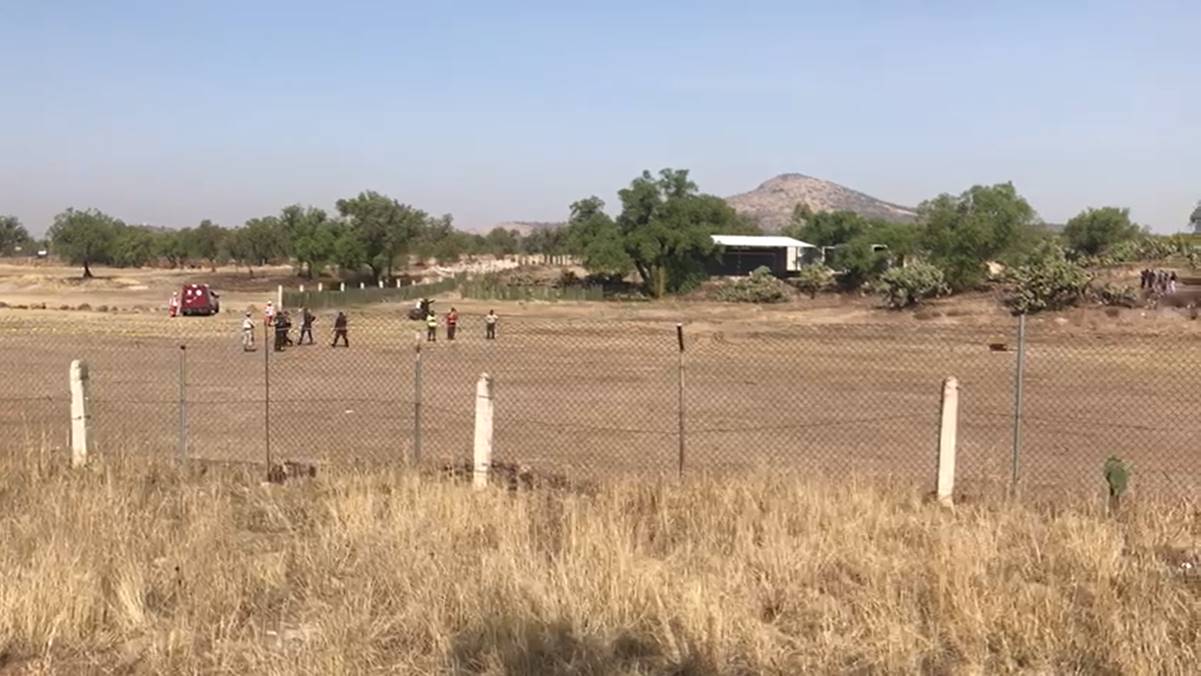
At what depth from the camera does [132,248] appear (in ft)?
436

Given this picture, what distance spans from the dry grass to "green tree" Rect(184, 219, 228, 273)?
140546 millimetres

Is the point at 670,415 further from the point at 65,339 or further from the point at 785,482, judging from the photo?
the point at 65,339

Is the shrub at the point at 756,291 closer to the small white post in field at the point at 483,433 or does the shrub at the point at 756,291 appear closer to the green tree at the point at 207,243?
the small white post in field at the point at 483,433

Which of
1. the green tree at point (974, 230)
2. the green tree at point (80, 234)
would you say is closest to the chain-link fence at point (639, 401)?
the green tree at point (974, 230)

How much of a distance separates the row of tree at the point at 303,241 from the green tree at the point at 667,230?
16.0 meters

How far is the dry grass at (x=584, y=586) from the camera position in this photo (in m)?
4.73

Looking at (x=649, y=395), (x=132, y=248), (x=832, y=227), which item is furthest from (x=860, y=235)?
(x=132, y=248)

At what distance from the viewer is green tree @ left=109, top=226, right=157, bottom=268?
130 metres

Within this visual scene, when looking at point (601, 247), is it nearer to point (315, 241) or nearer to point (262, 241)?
point (315, 241)

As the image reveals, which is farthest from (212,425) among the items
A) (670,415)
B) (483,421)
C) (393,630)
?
(393,630)

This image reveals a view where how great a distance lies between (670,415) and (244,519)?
1193cm

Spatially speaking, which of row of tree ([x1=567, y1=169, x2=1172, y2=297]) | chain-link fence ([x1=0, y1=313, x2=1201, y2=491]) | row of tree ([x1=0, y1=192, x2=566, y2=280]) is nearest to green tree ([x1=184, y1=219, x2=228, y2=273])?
row of tree ([x1=0, y1=192, x2=566, y2=280])

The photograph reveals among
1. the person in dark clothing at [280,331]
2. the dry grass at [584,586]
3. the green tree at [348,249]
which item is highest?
the green tree at [348,249]

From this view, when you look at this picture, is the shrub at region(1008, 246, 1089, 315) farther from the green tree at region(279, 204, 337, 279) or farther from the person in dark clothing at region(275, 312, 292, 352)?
the green tree at region(279, 204, 337, 279)
